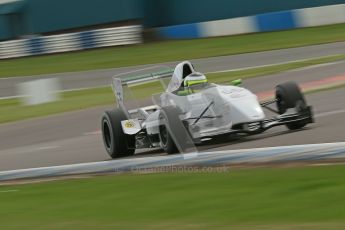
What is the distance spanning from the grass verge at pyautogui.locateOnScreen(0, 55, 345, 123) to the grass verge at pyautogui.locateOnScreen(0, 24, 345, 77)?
574 centimetres

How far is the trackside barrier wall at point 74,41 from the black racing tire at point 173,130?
2800 centimetres

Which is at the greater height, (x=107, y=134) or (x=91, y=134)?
(x=107, y=134)

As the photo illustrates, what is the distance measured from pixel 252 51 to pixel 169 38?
978cm

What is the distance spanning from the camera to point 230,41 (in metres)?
32.8

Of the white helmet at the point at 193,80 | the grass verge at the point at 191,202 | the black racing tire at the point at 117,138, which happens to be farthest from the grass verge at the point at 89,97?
the grass verge at the point at 191,202

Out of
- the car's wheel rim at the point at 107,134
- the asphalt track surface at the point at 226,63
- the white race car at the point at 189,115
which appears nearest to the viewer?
the white race car at the point at 189,115

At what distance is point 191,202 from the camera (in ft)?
20.7

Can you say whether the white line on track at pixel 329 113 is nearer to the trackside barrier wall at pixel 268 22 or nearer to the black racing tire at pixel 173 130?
the black racing tire at pixel 173 130

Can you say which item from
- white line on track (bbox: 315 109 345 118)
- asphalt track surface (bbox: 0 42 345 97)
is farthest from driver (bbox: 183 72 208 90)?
asphalt track surface (bbox: 0 42 345 97)

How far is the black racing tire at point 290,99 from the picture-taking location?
32.5 feet

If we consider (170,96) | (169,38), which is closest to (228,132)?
(170,96)

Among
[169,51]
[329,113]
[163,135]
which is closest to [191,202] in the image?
[163,135]

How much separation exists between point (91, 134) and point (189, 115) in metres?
4.54

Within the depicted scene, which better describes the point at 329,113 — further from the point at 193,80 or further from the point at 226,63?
the point at 226,63
